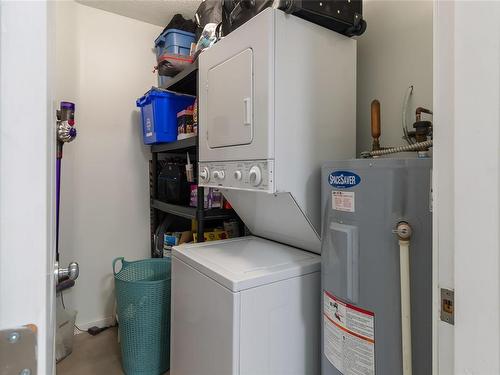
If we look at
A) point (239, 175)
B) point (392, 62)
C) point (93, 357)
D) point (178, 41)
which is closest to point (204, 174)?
point (239, 175)

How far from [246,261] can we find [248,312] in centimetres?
30

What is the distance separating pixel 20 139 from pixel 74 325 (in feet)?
9.21

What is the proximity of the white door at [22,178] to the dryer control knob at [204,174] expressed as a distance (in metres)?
1.47

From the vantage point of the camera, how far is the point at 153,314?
7.03 feet

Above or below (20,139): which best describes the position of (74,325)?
below

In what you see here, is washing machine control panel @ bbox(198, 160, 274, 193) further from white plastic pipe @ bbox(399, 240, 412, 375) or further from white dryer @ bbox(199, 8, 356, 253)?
white plastic pipe @ bbox(399, 240, 412, 375)

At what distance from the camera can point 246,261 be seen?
5.17 ft

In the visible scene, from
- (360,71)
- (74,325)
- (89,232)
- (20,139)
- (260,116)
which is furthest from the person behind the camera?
(89,232)

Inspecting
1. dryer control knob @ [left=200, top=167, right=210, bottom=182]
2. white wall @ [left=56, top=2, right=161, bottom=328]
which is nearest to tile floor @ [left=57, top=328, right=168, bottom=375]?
white wall @ [left=56, top=2, right=161, bottom=328]

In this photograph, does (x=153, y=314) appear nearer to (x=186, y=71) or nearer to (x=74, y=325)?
(x=74, y=325)

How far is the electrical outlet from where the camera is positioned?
62 cm

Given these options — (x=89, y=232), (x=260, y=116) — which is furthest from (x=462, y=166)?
(x=89, y=232)

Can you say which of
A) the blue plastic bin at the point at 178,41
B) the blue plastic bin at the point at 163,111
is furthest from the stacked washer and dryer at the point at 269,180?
the blue plastic bin at the point at 178,41

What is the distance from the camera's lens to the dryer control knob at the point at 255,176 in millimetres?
1448
